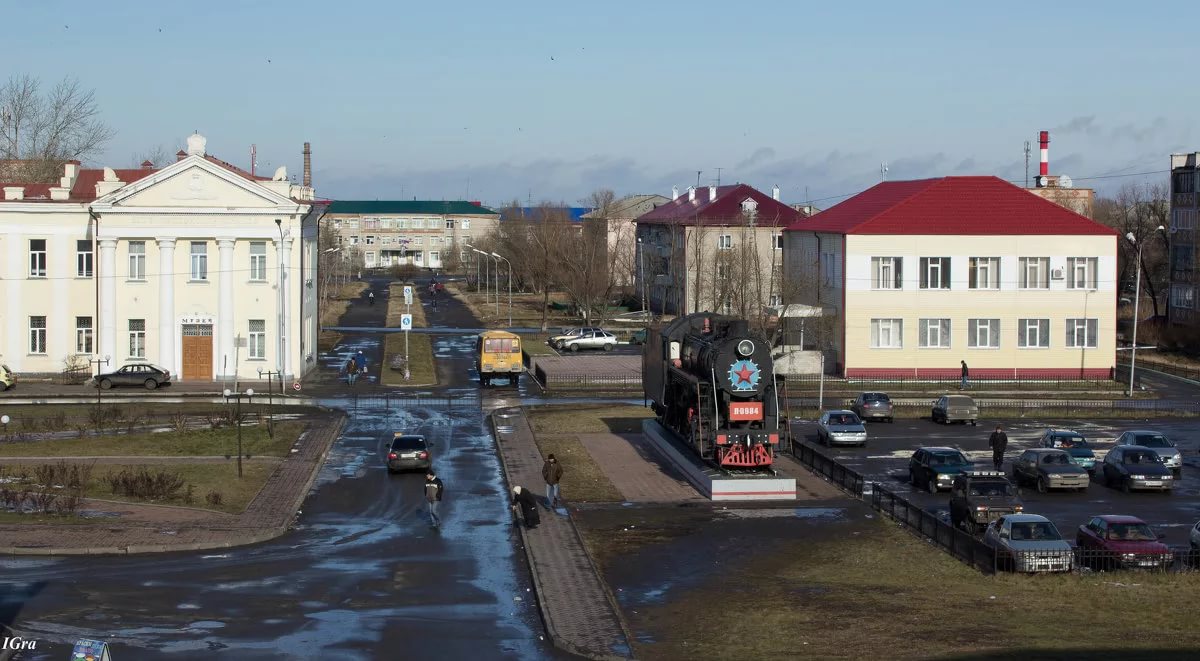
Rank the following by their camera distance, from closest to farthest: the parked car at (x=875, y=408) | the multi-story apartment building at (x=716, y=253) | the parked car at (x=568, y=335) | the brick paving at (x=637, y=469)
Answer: the brick paving at (x=637, y=469), the parked car at (x=875, y=408), the multi-story apartment building at (x=716, y=253), the parked car at (x=568, y=335)

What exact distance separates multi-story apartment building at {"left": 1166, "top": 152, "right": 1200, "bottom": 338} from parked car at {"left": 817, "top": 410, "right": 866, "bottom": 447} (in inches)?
1998

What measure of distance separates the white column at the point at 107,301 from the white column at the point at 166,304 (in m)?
1.94

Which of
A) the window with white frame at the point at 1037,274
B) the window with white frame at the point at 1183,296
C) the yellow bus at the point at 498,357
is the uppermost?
the window with white frame at the point at 1037,274

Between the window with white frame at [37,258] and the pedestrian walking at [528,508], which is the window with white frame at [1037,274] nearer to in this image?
the pedestrian walking at [528,508]

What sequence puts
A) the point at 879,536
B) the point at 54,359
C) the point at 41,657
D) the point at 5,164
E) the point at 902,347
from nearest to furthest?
the point at 41,657
the point at 879,536
the point at 54,359
the point at 902,347
the point at 5,164

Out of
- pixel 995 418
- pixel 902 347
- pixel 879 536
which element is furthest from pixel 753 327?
pixel 879 536

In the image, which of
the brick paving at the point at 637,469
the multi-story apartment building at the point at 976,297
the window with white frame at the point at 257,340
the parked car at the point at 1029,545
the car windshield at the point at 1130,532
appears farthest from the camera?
the multi-story apartment building at the point at 976,297

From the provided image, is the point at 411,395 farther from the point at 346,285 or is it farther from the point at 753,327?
the point at 346,285

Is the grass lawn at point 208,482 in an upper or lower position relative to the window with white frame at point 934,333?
lower

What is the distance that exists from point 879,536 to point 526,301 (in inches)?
3618

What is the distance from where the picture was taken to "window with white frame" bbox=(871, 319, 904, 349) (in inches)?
2608

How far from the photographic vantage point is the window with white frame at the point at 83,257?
2431 inches

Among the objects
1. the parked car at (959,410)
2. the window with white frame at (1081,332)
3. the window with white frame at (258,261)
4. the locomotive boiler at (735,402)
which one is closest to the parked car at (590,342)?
the window with white frame at (258,261)

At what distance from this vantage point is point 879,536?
29.5m
